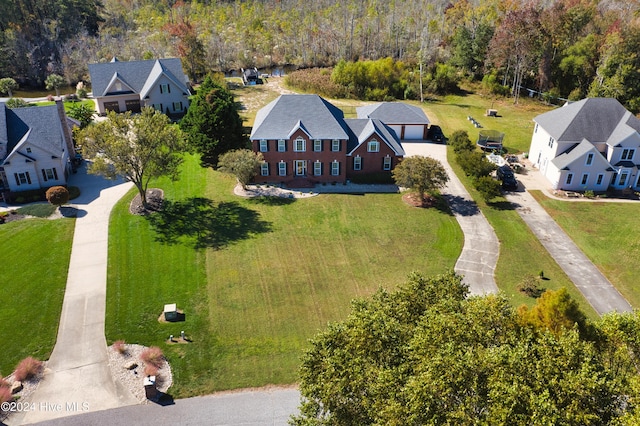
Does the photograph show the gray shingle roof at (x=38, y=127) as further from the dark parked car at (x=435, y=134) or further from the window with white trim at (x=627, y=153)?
the window with white trim at (x=627, y=153)

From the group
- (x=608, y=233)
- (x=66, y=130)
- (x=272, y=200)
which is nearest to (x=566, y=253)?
(x=608, y=233)

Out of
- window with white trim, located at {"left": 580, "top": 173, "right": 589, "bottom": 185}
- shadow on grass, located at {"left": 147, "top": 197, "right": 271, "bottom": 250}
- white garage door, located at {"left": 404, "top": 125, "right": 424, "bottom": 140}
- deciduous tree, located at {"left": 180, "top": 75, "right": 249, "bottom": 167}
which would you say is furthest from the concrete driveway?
deciduous tree, located at {"left": 180, "top": 75, "right": 249, "bottom": 167}

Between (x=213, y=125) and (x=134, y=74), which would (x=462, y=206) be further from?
(x=134, y=74)

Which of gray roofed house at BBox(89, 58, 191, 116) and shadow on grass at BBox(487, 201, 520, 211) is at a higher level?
gray roofed house at BBox(89, 58, 191, 116)

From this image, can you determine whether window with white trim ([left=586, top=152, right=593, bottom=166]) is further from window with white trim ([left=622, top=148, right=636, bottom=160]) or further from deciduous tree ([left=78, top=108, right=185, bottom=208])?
deciduous tree ([left=78, top=108, right=185, bottom=208])

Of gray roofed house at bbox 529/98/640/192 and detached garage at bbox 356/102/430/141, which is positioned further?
detached garage at bbox 356/102/430/141

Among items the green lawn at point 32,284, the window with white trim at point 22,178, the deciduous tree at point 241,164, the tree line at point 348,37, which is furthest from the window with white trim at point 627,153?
the window with white trim at point 22,178


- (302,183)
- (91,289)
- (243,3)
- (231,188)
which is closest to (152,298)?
(91,289)
